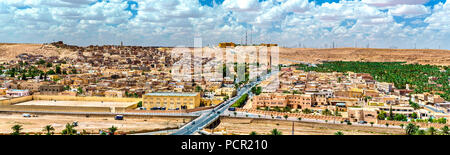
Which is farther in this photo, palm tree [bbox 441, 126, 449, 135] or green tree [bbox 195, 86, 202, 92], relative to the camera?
green tree [bbox 195, 86, 202, 92]

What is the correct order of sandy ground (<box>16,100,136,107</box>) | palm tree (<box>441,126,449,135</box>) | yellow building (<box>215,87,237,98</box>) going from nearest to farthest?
palm tree (<box>441,126,449,135</box>), sandy ground (<box>16,100,136,107</box>), yellow building (<box>215,87,237,98</box>)

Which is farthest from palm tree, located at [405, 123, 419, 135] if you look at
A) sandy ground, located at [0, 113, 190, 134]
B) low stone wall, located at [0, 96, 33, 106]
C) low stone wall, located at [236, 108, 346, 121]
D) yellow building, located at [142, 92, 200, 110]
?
low stone wall, located at [0, 96, 33, 106]

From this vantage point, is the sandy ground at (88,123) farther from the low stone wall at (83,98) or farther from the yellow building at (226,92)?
the yellow building at (226,92)

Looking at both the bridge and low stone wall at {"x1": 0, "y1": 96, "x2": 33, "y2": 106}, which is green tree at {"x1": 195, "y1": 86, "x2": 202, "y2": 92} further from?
low stone wall at {"x1": 0, "y1": 96, "x2": 33, "y2": 106}

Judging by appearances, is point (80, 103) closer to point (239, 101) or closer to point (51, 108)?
point (51, 108)

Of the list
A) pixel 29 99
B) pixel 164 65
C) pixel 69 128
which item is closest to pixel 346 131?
pixel 69 128
